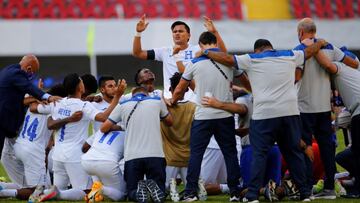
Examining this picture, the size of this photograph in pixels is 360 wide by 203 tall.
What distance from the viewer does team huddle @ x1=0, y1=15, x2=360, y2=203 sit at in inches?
461

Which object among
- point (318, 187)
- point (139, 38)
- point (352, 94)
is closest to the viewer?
point (352, 94)

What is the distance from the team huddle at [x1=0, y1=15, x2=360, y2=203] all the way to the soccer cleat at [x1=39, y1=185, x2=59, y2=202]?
0.02 metres

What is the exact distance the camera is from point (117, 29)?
1391 inches

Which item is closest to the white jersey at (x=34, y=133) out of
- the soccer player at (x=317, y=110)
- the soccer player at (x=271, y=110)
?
the soccer player at (x=271, y=110)

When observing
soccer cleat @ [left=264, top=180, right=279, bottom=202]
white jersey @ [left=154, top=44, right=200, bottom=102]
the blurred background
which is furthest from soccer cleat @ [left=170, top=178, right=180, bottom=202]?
the blurred background

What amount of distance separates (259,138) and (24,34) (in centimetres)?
2504

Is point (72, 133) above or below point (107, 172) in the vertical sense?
above

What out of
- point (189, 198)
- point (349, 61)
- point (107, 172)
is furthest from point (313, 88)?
point (107, 172)

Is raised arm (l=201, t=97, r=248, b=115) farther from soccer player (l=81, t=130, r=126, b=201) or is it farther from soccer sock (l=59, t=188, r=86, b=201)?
soccer sock (l=59, t=188, r=86, b=201)

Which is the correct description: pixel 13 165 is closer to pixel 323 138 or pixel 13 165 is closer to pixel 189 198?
pixel 189 198

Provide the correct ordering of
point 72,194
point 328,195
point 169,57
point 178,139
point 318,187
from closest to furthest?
1. point 72,194
2. point 328,195
3. point 178,139
4. point 318,187
5. point 169,57

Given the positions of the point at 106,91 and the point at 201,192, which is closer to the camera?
the point at 201,192

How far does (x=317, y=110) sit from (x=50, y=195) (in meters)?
3.47

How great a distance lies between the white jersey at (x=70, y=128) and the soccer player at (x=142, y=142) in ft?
2.17
